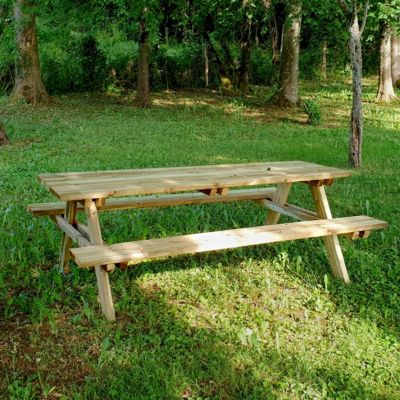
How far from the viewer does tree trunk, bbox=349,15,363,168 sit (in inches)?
291

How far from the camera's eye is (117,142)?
1000 cm

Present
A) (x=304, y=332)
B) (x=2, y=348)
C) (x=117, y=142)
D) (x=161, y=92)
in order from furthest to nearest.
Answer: (x=161, y=92) → (x=117, y=142) → (x=304, y=332) → (x=2, y=348)

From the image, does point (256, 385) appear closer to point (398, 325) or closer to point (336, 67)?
point (398, 325)

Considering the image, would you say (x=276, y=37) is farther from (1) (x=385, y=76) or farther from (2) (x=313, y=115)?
(2) (x=313, y=115)

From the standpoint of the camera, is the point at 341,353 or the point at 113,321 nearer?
the point at 341,353

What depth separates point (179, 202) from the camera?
429 cm

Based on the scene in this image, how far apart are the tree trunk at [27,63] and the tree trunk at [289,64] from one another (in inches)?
253

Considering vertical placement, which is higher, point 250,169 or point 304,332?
point 250,169

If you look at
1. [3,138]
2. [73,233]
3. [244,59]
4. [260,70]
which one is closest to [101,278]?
[73,233]

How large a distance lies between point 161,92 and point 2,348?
15654 millimetres

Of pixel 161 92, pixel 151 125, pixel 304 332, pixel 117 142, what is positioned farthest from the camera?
pixel 161 92

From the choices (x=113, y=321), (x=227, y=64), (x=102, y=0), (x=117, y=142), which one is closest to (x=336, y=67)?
(x=227, y=64)

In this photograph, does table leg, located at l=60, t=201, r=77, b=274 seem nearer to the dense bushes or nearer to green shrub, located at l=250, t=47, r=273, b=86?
the dense bushes

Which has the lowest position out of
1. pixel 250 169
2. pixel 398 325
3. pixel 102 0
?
pixel 398 325
